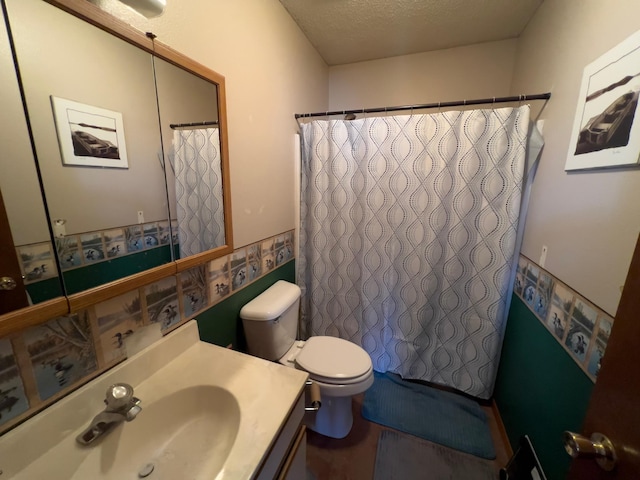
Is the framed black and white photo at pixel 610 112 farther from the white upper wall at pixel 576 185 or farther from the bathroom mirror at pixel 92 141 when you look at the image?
the bathroom mirror at pixel 92 141

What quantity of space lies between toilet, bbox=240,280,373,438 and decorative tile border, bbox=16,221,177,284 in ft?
2.02

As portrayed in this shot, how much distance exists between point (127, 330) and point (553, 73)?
2.07 metres

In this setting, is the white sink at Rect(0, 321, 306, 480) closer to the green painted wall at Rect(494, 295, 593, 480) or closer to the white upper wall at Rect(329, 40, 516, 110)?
the green painted wall at Rect(494, 295, 593, 480)

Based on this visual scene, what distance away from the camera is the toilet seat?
131cm

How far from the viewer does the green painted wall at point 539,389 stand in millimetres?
895

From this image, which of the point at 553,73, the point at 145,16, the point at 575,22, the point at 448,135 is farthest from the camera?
the point at 448,135

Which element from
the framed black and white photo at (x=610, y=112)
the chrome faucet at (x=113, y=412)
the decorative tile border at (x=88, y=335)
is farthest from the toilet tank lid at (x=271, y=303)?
the framed black and white photo at (x=610, y=112)

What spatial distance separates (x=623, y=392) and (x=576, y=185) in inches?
32.2

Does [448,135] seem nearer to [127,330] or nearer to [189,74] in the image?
[189,74]

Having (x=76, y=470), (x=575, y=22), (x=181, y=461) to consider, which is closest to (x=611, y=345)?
(x=181, y=461)

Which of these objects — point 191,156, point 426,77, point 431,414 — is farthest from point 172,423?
point 426,77

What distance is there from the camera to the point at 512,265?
1453 millimetres

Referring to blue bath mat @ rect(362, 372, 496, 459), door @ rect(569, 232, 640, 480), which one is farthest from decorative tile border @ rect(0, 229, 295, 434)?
blue bath mat @ rect(362, 372, 496, 459)

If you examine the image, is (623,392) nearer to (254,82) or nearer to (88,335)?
(88,335)
